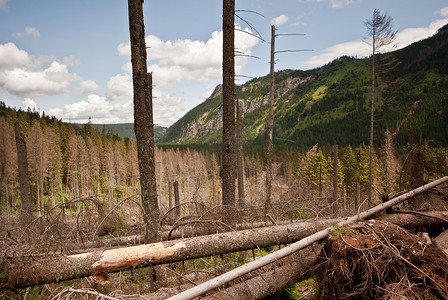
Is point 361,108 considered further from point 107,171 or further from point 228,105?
point 228,105

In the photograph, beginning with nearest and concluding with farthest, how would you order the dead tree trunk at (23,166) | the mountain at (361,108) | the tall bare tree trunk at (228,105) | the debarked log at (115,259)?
the debarked log at (115,259) < the tall bare tree trunk at (228,105) < the dead tree trunk at (23,166) < the mountain at (361,108)

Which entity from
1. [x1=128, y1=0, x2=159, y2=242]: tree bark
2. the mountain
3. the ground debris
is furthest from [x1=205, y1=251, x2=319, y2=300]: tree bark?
the mountain

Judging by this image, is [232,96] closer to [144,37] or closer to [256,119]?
[144,37]

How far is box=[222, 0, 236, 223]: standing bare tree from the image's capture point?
635cm

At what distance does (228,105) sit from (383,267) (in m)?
5.05

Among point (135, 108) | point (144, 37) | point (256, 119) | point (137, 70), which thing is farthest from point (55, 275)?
point (256, 119)

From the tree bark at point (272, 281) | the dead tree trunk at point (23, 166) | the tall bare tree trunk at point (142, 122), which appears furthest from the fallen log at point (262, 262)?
the dead tree trunk at point (23, 166)

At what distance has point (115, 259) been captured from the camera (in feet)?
9.37

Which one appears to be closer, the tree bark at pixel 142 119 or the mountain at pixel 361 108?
the tree bark at pixel 142 119

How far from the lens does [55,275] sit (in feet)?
9.13

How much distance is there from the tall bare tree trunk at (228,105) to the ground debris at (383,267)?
3.73 metres

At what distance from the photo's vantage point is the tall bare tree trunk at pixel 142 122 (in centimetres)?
446

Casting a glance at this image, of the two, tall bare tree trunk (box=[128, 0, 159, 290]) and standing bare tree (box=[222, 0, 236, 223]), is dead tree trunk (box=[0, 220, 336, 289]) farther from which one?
standing bare tree (box=[222, 0, 236, 223])

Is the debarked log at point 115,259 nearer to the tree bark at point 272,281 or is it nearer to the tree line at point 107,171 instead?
the tree bark at point 272,281
